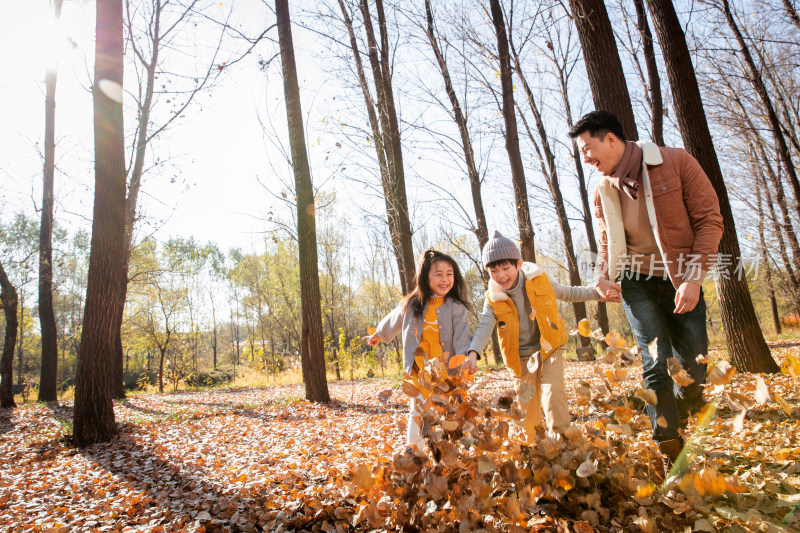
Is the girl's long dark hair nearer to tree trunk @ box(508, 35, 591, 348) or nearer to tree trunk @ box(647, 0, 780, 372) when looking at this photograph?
tree trunk @ box(647, 0, 780, 372)

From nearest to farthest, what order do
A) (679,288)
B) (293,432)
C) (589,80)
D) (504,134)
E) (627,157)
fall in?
(679,288)
(627,157)
(589,80)
(293,432)
(504,134)

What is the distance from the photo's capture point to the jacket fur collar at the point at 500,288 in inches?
122

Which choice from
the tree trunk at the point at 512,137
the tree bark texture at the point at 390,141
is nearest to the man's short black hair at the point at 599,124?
the tree bark texture at the point at 390,141

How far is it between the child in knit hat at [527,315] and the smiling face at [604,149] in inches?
31.7

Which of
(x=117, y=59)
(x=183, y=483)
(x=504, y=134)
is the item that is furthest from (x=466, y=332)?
(x=504, y=134)

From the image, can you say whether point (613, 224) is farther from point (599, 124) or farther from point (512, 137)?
point (512, 137)

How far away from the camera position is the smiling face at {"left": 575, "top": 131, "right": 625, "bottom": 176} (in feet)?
8.53

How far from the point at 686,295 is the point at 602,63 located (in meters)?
3.37

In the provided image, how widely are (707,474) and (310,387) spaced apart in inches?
257

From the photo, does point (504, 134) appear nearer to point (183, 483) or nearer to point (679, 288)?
point (679, 288)

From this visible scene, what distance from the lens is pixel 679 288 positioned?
7.77 ft

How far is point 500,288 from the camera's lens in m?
3.18

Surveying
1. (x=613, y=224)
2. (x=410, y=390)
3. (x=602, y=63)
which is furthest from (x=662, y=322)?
(x=602, y=63)

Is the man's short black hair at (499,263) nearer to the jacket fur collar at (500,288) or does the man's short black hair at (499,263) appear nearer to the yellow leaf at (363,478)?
the jacket fur collar at (500,288)
